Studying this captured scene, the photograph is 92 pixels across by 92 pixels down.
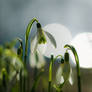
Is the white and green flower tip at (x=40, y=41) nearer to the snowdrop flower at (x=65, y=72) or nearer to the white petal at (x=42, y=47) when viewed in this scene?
the white petal at (x=42, y=47)

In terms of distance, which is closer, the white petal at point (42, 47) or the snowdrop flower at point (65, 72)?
the snowdrop flower at point (65, 72)

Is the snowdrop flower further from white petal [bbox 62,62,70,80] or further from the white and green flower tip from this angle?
the white and green flower tip

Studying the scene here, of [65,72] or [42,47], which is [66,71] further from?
[42,47]

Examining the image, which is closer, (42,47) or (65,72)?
(65,72)

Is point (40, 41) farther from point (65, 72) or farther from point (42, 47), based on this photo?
point (65, 72)

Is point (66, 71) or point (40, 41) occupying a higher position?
point (40, 41)

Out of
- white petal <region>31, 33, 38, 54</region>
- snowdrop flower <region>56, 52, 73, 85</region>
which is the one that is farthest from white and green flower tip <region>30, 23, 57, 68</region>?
snowdrop flower <region>56, 52, 73, 85</region>

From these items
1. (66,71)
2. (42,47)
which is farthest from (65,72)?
(42,47)

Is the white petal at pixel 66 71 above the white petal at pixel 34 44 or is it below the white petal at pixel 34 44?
below

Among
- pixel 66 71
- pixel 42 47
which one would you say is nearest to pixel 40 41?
pixel 42 47

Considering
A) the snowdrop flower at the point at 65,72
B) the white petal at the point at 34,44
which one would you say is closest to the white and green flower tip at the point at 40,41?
the white petal at the point at 34,44

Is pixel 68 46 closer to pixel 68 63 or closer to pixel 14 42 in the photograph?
pixel 68 63

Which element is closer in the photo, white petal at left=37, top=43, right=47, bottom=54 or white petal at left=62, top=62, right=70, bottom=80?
white petal at left=62, top=62, right=70, bottom=80

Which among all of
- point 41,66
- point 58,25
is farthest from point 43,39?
point 58,25
